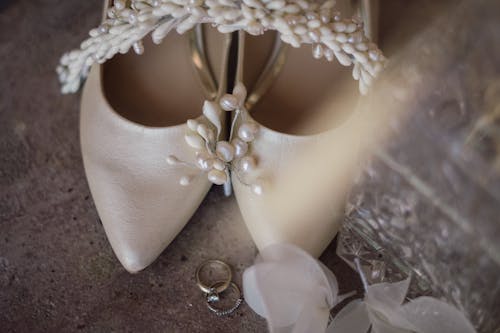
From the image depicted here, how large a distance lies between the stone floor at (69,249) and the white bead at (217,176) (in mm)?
97

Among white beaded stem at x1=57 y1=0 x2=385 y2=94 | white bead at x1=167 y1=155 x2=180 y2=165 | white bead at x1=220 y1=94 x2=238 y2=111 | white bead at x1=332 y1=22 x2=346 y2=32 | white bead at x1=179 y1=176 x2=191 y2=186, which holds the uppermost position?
white bead at x1=332 y1=22 x2=346 y2=32

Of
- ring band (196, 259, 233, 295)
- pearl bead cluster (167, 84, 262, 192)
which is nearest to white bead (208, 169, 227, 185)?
pearl bead cluster (167, 84, 262, 192)

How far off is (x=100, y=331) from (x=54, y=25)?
0.49 metres

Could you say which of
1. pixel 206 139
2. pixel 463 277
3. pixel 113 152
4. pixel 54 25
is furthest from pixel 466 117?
pixel 54 25

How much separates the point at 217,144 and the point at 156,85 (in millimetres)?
157

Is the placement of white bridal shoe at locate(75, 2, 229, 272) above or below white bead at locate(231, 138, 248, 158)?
below

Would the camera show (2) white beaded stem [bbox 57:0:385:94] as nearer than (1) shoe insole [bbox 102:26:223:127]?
Yes

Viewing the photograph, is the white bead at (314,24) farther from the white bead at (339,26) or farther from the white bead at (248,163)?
the white bead at (248,163)

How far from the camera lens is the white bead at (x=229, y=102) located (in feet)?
2.04

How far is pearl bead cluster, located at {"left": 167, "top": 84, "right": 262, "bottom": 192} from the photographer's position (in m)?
0.62

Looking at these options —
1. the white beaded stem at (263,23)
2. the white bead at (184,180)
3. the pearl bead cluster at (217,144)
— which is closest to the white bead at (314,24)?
the white beaded stem at (263,23)

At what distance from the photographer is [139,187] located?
0.64m

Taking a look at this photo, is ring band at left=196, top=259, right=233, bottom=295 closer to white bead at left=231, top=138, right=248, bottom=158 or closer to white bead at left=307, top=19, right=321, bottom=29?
white bead at left=231, top=138, right=248, bottom=158

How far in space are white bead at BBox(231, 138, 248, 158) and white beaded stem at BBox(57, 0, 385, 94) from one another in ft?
0.37
